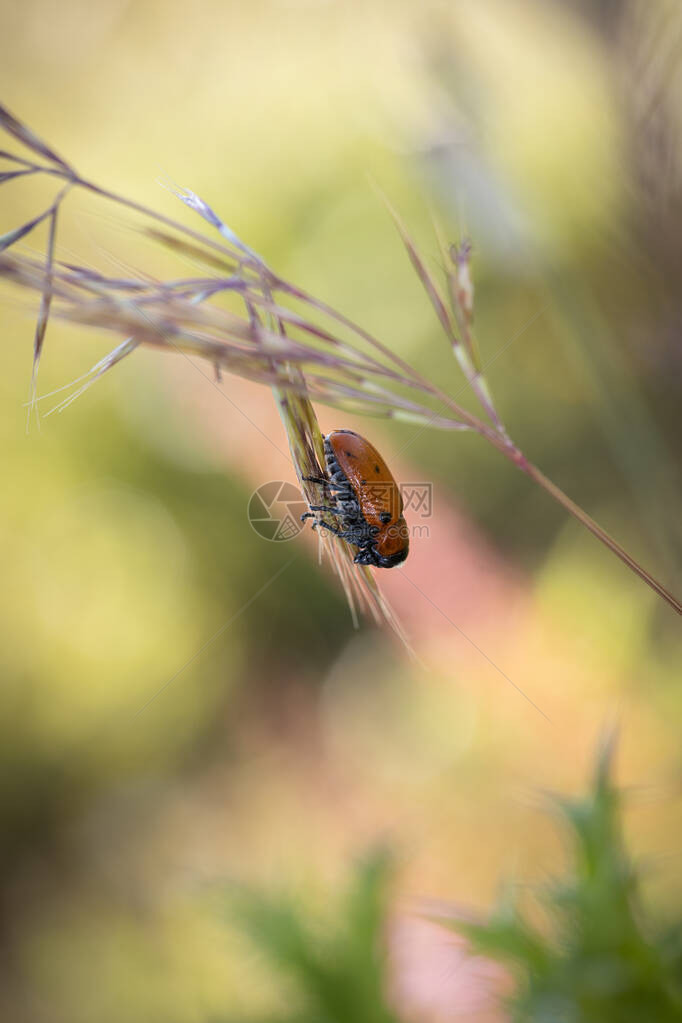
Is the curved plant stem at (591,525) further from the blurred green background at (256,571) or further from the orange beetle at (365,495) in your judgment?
the blurred green background at (256,571)

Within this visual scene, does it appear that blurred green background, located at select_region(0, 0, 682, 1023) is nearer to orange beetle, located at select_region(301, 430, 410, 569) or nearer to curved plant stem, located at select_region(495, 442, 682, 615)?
orange beetle, located at select_region(301, 430, 410, 569)

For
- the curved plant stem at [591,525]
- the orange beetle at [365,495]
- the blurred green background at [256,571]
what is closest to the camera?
the curved plant stem at [591,525]

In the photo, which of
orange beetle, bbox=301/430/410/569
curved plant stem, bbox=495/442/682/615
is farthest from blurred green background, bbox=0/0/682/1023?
curved plant stem, bbox=495/442/682/615

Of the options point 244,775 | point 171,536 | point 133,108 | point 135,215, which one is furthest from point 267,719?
point 133,108

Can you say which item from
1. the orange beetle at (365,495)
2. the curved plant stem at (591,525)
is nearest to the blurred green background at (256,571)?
the orange beetle at (365,495)

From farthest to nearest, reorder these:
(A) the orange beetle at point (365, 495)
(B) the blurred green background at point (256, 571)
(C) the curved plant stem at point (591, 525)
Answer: (B) the blurred green background at point (256, 571)
(A) the orange beetle at point (365, 495)
(C) the curved plant stem at point (591, 525)

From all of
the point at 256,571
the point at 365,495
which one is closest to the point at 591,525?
the point at 365,495

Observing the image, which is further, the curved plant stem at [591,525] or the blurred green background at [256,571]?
the blurred green background at [256,571]
